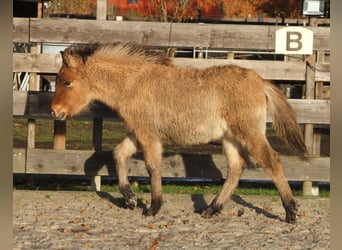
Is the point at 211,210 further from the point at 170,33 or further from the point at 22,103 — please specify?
the point at 22,103

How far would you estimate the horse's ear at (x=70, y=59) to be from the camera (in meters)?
7.71

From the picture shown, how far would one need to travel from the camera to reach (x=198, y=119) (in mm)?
7441

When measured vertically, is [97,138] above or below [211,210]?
above

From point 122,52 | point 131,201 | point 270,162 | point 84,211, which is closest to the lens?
point 270,162

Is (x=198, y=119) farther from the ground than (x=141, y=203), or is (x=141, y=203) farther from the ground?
(x=198, y=119)

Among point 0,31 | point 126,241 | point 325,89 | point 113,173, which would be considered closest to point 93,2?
point 325,89

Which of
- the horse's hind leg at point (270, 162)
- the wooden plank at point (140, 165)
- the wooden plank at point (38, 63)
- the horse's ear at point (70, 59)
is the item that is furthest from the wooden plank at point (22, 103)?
the horse's hind leg at point (270, 162)

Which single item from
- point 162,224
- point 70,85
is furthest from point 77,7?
point 162,224

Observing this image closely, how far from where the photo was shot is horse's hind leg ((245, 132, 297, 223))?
7.07m

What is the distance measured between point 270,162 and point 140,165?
7.53 ft

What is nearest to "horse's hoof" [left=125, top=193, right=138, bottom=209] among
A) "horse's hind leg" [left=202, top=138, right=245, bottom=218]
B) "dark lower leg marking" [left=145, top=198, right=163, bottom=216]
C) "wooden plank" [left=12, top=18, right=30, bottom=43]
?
"dark lower leg marking" [left=145, top=198, right=163, bottom=216]

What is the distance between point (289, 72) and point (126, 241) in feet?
12.5

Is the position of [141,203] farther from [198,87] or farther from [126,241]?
[126,241]

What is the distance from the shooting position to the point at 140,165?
29.1 ft
